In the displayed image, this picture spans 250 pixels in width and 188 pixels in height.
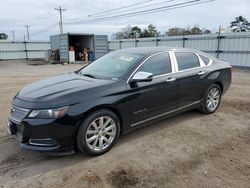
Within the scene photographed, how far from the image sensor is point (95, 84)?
359 cm

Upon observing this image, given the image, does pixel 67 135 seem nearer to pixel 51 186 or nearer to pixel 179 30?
pixel 51 186

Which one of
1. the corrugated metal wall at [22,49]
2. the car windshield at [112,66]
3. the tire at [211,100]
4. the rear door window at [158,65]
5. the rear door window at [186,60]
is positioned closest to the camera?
the car windshield at [112,66]

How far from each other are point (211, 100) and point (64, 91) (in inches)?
138

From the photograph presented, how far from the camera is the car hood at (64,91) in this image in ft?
10.5

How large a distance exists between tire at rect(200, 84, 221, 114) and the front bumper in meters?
3.19

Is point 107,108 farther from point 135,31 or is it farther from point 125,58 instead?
point 135,31

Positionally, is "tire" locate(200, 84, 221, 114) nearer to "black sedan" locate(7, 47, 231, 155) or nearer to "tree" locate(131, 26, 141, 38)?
"black sedan" locate(7, 47, 231, 155)

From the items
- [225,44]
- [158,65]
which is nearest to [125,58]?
[158,65]

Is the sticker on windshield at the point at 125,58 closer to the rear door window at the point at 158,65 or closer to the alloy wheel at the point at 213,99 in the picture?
the rear door window at the point at 158,65

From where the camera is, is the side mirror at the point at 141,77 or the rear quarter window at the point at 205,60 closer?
the side mirror at the point at 141,77

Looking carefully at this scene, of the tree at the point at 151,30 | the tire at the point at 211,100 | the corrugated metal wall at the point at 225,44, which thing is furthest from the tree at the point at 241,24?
the tire at the point at 211,100

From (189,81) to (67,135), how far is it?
271 cm

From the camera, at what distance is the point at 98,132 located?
11.4 feet

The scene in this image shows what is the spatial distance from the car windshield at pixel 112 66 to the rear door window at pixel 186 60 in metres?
0.95
